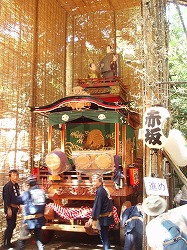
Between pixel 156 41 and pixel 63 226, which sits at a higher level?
pixel 156 41

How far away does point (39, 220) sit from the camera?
18.4ft

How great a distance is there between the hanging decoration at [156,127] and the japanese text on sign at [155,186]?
1.74 feet

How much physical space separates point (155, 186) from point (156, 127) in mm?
956

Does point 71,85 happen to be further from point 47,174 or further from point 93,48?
point 47,174

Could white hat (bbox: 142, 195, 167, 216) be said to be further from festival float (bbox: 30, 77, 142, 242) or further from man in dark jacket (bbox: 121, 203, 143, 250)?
→ festival float (bbox: 30, 77, 142, 242)

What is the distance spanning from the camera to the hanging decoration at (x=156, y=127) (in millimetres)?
4656

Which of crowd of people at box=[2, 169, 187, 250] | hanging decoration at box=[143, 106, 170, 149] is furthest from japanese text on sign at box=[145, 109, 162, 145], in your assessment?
crowd of people at box=[2, 169, 187, 250]

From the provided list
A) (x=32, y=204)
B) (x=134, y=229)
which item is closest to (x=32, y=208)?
(x=32, y=204)

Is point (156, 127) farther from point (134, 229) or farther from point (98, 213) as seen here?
point (98, 213)

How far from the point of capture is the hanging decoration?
4.66m

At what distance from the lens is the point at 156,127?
4.73 meters

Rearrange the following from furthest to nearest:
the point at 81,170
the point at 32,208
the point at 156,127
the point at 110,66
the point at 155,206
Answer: the point at 110,66, the point at 81,170, the point at 32,208, the point at 156,127, the point at 155,206

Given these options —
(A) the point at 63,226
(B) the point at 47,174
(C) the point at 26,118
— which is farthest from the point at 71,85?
(A) the point at 63,226

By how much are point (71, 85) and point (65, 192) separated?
6458mm
